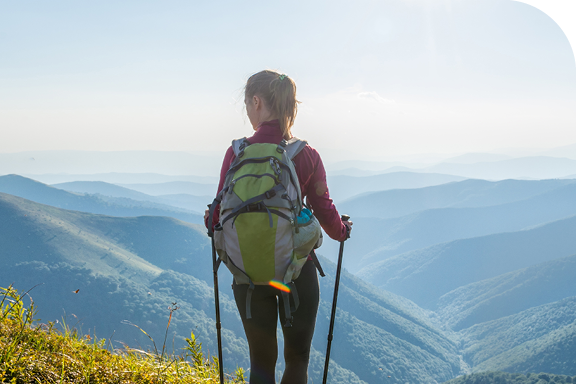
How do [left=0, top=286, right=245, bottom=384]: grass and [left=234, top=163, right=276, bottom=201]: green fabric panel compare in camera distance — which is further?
[left=0, top=286, right=245, bottom=384]: grass

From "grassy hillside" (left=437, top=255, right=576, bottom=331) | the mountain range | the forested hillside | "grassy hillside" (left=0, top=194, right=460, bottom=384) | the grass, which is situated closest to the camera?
the grass

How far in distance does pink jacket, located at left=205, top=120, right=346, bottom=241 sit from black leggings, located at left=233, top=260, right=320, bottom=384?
0.29m

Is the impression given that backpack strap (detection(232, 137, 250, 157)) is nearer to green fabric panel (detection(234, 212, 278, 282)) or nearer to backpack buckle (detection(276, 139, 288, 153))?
backpack buckle (detection(276, 139, 288, 153))

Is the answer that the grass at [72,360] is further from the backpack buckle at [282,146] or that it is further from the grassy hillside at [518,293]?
the grassy hillside at [518,293]

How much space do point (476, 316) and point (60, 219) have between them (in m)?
181

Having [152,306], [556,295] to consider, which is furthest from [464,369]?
[152,306]

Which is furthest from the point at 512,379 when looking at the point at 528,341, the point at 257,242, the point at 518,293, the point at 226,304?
the point at 518,293

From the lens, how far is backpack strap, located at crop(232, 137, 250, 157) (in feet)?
6.81

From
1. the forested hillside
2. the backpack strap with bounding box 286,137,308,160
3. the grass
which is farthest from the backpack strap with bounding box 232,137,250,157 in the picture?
the forested hillside

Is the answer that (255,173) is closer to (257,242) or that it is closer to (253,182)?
(253,182)

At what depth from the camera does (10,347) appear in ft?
8.10

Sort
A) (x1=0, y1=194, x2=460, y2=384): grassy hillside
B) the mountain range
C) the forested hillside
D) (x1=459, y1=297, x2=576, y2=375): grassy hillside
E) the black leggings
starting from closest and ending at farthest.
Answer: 1. the black leggings
2. the forested hillside
3. (x1=459, y1=297, x2=576, y2=375): grassy hillside
4. (x1=0, y1=194, x2=460, y2=384): grassy hillside
5. the mountain range

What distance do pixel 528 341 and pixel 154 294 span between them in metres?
122

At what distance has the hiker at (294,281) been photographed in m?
2.04
